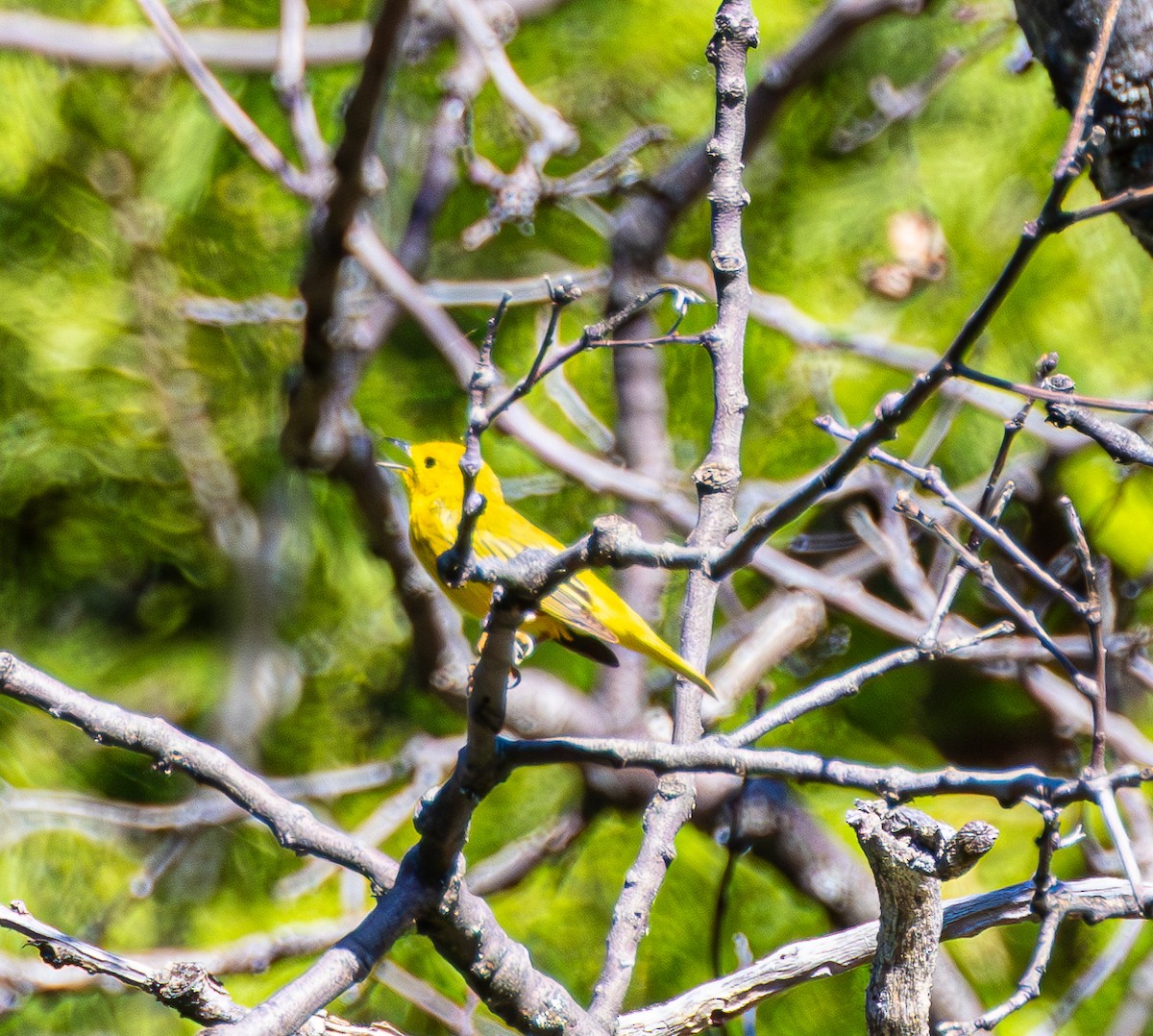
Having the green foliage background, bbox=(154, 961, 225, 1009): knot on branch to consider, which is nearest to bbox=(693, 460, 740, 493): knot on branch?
bbox=(154, 961, 225, 1009): knot on branch

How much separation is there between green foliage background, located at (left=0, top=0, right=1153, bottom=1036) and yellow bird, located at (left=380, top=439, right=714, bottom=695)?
559mm

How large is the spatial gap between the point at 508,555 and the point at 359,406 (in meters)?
1.39

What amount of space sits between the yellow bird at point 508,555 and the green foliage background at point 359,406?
1.84 feet

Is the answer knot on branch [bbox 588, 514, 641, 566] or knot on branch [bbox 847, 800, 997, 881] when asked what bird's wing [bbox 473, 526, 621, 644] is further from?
knot on branch [bbox 588, 514, 641, 566]

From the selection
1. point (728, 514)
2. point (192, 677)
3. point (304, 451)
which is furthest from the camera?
point (192, 677)

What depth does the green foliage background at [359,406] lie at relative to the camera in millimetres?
2359

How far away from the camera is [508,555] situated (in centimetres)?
156

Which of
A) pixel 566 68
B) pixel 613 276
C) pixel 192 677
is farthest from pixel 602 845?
pixel 566 68

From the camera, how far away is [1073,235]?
2.50 metres

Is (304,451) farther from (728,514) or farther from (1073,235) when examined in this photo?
(1073,235)

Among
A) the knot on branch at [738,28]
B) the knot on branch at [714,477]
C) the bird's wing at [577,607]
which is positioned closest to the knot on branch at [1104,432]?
the knot on branch at [714,477]

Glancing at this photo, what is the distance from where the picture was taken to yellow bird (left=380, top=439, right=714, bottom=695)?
1721 millimetres

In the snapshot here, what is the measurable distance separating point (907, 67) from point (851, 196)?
390 millimetres

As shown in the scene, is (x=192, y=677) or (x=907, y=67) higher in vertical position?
(x=907, y=67)
